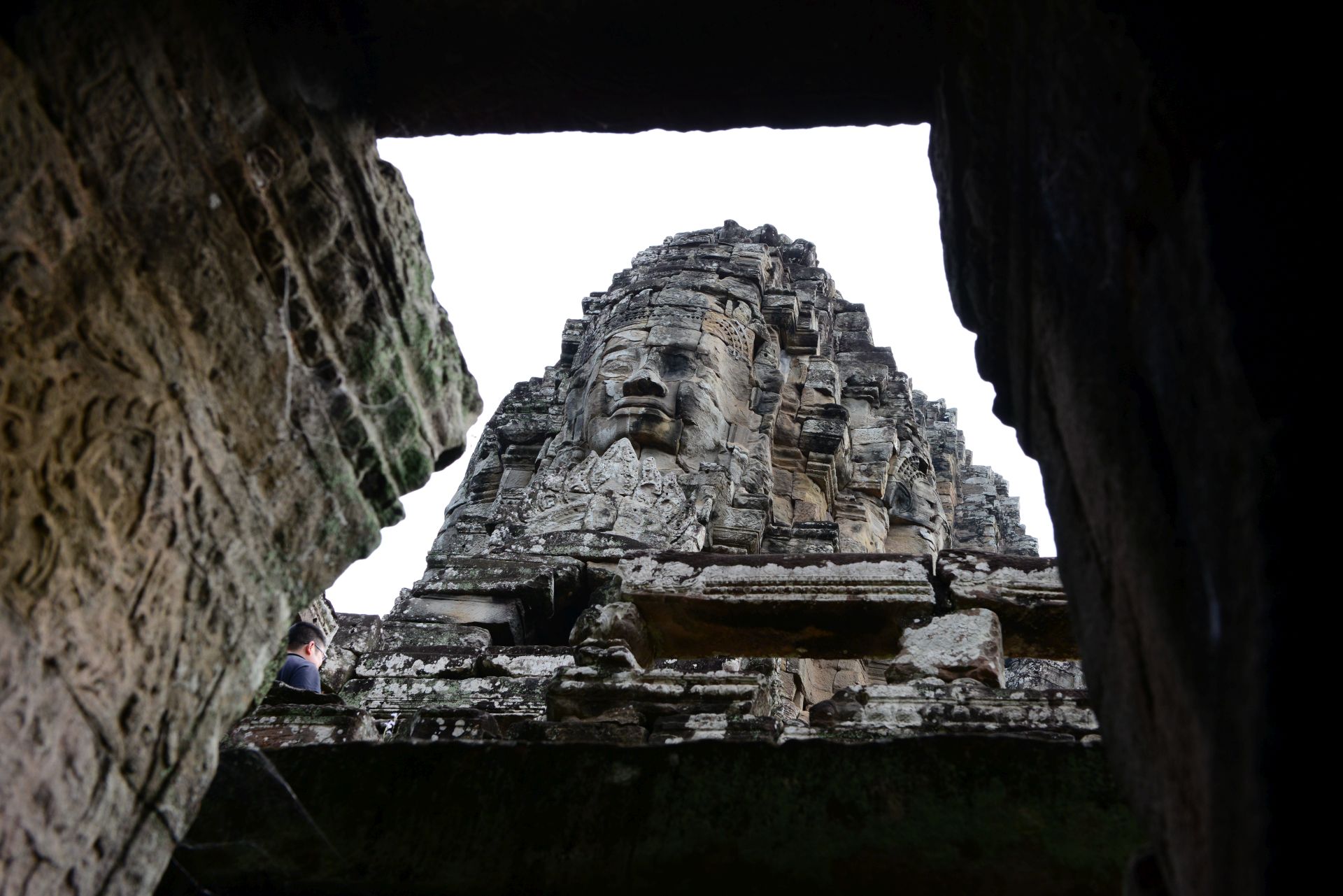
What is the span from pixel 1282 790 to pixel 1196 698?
0.25 metres

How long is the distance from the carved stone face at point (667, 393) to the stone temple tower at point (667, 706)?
0.10 ft

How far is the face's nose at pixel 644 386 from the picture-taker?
888cm

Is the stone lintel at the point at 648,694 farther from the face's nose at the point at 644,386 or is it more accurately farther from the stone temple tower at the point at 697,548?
the face's nose at the point at 644,386

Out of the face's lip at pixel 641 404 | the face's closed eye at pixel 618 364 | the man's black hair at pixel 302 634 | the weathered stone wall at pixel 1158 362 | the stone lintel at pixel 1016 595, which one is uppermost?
the face's closed eye at pixel 618 364

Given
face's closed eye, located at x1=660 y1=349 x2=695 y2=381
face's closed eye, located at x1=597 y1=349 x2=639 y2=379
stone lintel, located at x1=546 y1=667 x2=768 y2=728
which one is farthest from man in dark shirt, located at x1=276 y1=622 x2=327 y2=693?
face's closed eye, located at x1=660 y1=349 x2=695 y2=381

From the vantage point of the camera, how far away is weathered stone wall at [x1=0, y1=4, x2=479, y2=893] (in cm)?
162

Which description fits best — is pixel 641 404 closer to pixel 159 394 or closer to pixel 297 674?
pixel 297 674

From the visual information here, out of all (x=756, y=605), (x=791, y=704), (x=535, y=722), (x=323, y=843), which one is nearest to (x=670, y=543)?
(x=791, y=704)

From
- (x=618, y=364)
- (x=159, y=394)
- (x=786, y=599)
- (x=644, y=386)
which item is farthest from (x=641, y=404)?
(x=159, y=394)

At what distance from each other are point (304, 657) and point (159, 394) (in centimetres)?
427

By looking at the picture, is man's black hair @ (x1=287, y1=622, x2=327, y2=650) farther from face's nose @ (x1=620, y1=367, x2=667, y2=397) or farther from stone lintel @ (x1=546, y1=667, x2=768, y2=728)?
face's nose @ (x1=620, y1=367, x2=667, y2=397)

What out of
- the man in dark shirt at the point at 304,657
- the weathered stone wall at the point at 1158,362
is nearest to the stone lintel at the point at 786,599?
the man in dark shirt at the point at 304,657

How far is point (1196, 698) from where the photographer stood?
126cm

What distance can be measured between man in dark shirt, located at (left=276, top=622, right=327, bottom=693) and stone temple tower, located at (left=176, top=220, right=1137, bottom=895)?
18 centimetres
